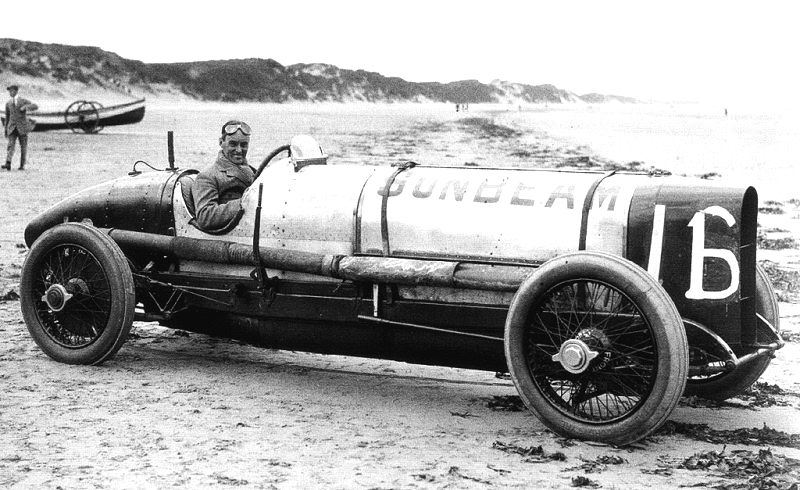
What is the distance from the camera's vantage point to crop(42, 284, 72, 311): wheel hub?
20.9 ft

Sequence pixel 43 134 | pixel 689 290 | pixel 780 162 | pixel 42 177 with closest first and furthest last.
A: pixel 689 290 → pixel 42 177 → pixel 780 162 → pixel 43 134

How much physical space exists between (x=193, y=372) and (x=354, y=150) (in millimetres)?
22119

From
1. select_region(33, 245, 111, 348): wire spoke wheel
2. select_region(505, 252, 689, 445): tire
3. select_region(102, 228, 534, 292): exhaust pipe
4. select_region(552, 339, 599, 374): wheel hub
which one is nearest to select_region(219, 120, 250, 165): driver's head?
select_region(102, 228, 534, 292): exhaust pipe

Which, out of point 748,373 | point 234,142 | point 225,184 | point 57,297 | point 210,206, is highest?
point 234,142

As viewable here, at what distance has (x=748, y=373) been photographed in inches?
218

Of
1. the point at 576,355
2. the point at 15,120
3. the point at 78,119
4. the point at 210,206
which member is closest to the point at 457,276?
the point at 576,355

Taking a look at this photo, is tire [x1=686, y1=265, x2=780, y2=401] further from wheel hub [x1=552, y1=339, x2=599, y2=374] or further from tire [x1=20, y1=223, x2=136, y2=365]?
tire [x1=20, y1=223, x2=136, y2=365]

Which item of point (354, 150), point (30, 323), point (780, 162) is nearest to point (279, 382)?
point (30, 323)

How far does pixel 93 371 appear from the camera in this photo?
20.6 feet

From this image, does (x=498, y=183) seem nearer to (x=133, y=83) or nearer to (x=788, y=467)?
(x=788, y=467)

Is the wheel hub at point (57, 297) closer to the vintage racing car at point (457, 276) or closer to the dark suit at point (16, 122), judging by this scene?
the vintage racing car at point (457, 276)

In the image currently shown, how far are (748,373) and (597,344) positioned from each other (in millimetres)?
1201

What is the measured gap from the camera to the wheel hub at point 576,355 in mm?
4824

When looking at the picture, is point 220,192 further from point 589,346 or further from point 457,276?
point 589,346
